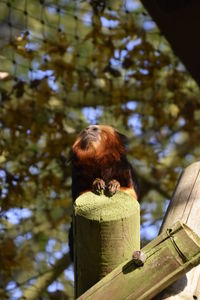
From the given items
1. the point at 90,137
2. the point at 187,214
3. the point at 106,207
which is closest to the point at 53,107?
the point at 90,137

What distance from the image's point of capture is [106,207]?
1856 millimetres

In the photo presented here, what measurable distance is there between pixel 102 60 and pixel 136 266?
3122mm

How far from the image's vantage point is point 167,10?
3.26 meters

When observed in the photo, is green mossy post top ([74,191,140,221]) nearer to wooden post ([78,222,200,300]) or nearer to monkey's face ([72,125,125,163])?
wooden post ([78,222,200,300])

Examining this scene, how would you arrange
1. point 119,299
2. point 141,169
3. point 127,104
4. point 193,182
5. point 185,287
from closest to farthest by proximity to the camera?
point 119,299
point 185,287
point 193,182
point 127,104
point 141,169

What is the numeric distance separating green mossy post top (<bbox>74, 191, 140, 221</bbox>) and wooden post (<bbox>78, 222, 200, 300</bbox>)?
133 millimetres

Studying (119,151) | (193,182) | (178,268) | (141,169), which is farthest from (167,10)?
(141,169)

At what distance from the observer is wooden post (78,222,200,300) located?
5.74 feet

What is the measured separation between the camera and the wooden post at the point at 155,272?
1.75 metres

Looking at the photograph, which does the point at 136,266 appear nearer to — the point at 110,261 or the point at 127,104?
the point at 110,261

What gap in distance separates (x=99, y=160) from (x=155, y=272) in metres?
1.49

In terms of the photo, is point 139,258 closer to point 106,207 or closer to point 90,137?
point 106,207

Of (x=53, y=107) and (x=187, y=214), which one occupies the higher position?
(x=53, y=107)

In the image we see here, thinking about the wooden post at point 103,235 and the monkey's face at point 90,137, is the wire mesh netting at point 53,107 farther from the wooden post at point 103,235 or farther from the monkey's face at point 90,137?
the wooden post at point 103,235
